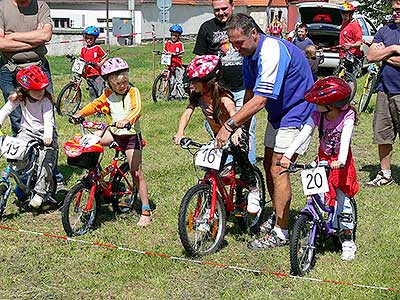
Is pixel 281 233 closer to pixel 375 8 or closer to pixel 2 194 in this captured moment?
pixel 2 194

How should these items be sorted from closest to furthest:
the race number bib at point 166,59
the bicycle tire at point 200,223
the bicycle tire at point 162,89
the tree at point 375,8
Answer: the bicycle tire at point 200,223, the race number bib at point 166,59, the bicycle tire at point 162,89, the tree at point 375,8

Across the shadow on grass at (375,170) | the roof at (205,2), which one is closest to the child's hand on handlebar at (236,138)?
the shadow on grass at (375,170)

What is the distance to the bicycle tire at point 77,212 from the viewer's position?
563cm

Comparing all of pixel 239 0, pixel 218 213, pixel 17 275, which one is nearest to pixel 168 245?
pixel 218 213

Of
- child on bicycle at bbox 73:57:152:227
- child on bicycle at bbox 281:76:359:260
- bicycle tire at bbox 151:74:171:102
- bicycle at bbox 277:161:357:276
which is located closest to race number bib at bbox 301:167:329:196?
bicycle at bbox 277:161:357:276

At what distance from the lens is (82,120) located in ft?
18.9

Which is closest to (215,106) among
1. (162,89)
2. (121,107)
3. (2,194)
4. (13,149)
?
(121,107)

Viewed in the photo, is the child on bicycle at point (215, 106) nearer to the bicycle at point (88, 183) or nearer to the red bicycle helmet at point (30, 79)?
the bicycle at point (88, 183)

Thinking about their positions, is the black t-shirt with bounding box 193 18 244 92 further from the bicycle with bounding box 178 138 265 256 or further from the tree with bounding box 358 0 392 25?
the tree with bounding box 358 0 392 25

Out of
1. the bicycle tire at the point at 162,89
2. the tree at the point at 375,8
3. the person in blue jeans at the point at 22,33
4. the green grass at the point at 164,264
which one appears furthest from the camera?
the tree at the point at 375,8

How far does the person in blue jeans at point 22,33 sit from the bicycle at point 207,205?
2276mm

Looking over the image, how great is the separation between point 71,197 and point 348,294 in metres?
2.47

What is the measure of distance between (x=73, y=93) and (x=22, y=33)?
6088 millimetres

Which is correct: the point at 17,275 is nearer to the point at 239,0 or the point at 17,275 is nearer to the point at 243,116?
the point at 243,116
